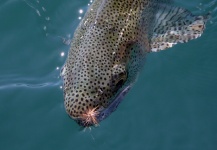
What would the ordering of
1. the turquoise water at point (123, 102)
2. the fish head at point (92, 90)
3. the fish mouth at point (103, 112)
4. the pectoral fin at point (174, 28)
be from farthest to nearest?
the turquoise water at point (123, 102) → the pectoral fin at point (174, 28) → the fish mouth at point (103, 112) → the fish head at point (92, 90)

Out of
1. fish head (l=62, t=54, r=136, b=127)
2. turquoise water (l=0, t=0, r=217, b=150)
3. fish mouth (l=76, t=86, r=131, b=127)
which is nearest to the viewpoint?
fish head (l=62, t=54, r=136, b=127)

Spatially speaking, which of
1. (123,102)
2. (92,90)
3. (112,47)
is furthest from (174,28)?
(92,90)

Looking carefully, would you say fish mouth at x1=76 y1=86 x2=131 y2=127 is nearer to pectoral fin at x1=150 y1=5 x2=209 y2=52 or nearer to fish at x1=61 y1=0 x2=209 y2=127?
fish at x1=61 y1=0 x2=209 y2=127

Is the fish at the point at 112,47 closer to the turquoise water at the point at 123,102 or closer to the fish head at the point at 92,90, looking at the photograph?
the fish head at the point at 92,90

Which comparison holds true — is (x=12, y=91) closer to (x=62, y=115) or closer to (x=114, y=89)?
(x=62, y=115)

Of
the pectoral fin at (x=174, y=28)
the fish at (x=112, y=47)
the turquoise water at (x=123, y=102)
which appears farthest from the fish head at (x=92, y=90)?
the turquoise water at (x=123, y=102)

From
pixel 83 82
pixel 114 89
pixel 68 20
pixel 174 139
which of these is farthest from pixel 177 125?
pixel 68 20

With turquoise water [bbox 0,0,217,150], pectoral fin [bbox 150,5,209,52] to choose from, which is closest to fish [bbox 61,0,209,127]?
pectoral fin [bbox 150,5,209,52]

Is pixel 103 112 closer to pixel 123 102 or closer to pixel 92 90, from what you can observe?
pixel 92 90
